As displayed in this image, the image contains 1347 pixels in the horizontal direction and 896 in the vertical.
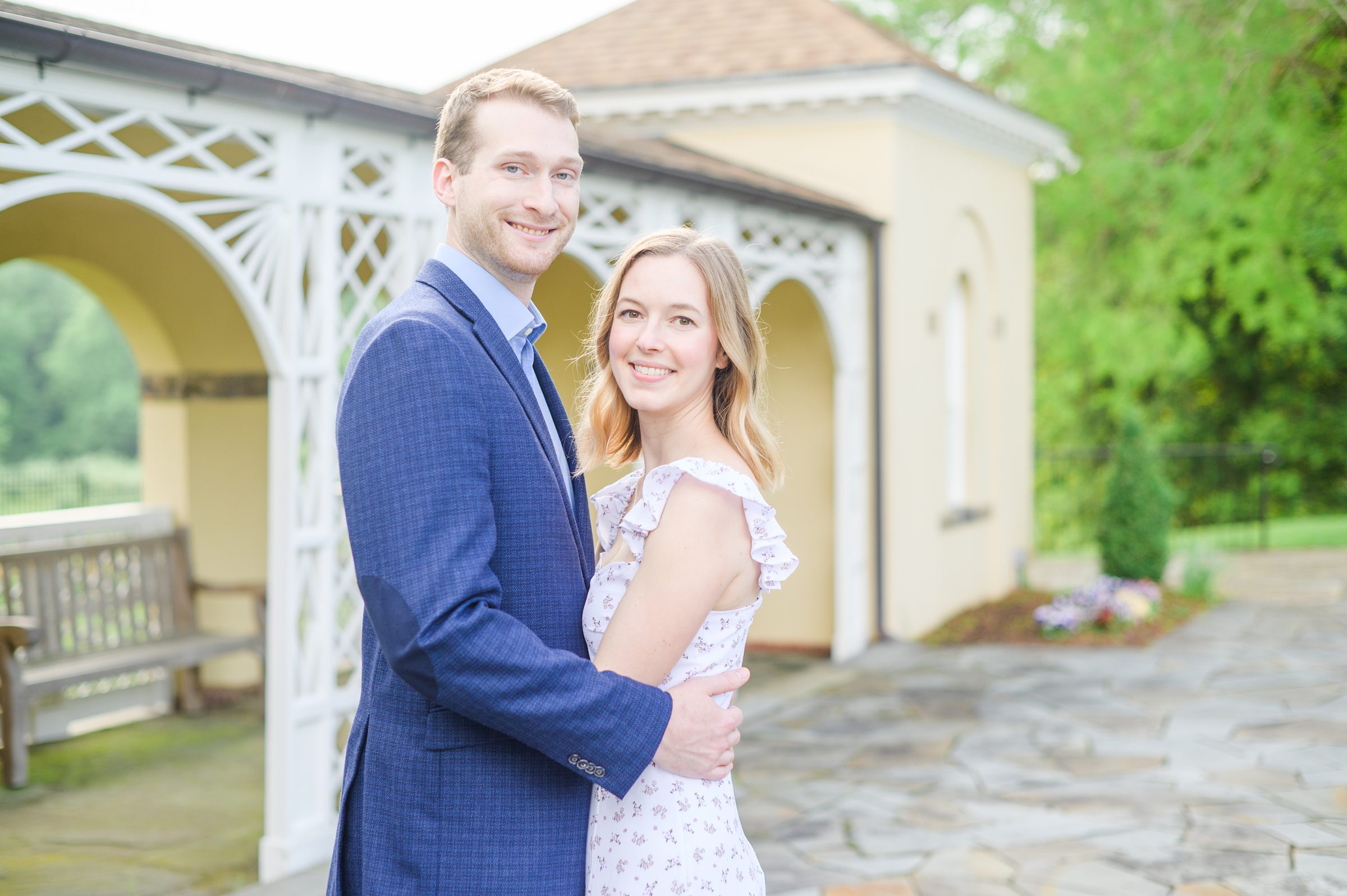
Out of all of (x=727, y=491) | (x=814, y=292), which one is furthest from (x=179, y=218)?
(x=814, y=292)

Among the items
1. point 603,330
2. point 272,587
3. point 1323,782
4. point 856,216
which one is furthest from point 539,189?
point 856,216

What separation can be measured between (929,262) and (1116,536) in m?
3.10

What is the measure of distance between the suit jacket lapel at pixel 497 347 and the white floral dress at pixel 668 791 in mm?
123

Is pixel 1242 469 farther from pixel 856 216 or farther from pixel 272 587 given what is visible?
pixel 272 587

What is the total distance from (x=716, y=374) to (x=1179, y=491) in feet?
75.7

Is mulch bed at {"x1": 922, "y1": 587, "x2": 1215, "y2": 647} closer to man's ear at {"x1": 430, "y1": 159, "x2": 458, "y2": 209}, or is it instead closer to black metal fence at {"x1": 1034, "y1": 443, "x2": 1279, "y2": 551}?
man's ear at {"x1": 430, "y1": 159, "x2": 458, "y2": 209}

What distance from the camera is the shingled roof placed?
10008 millimetres

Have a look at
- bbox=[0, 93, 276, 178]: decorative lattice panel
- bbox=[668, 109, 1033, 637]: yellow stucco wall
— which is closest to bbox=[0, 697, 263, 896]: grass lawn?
bbox=[0, 93, 276, 178]: decorative lattice panel

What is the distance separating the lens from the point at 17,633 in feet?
20.2

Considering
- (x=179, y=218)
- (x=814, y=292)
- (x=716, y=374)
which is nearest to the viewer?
(x=716, y=374)

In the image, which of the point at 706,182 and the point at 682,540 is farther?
the point at 706,182

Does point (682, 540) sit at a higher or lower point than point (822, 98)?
lower

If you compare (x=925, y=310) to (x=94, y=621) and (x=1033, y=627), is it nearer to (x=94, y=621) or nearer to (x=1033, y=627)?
(x=1033, y=627)

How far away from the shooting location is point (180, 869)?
17.0ft
